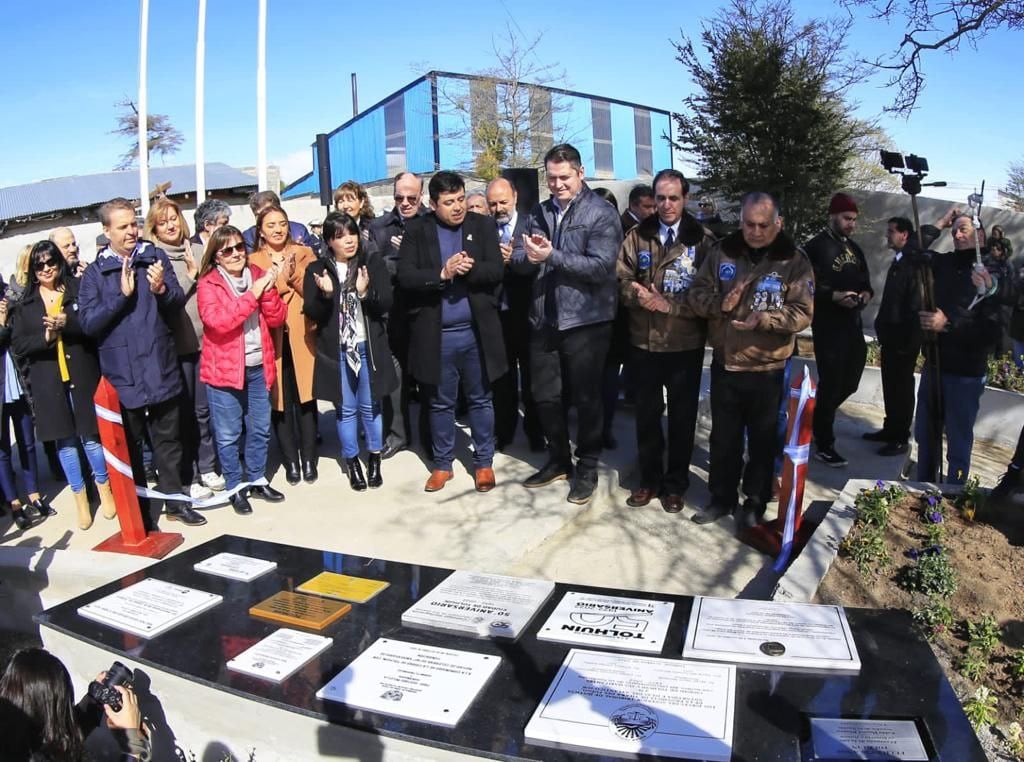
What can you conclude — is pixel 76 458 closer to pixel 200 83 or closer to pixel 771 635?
pixel 771 635

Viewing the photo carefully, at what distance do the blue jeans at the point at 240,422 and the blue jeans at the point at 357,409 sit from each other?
1.74 feet

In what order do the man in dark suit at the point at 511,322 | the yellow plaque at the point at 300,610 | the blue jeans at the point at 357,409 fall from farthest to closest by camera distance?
the man in dark suit at the point at 511,322 < the blue jeans at the point at 357,409 < the yellow plaque at the point at 300,610

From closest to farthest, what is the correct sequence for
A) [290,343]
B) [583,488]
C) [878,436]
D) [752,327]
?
[752,327]
[583,488]
[290,343]
[878,436]

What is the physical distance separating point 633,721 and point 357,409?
3.87 metres

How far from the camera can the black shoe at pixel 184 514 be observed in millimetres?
5062

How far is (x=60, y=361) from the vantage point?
202 inches

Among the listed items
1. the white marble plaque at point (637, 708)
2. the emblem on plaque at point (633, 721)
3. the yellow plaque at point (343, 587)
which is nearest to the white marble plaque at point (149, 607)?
the yellow plaque at point (343, 587)

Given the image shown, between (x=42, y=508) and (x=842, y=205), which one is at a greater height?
(x=842, y=205)

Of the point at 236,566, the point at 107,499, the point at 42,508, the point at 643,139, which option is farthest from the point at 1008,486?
the point at 643,139

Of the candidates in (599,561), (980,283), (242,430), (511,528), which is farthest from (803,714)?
(242,430)

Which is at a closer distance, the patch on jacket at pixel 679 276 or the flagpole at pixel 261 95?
the patch on jacket at pixel 679 276

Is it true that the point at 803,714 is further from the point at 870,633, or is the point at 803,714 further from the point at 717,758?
the point at 870,633

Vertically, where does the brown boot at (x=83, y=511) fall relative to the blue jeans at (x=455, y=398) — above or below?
below

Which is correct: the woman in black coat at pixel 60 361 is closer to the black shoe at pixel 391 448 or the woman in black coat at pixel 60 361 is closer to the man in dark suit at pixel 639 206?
the black shoe at pixel 391 448
